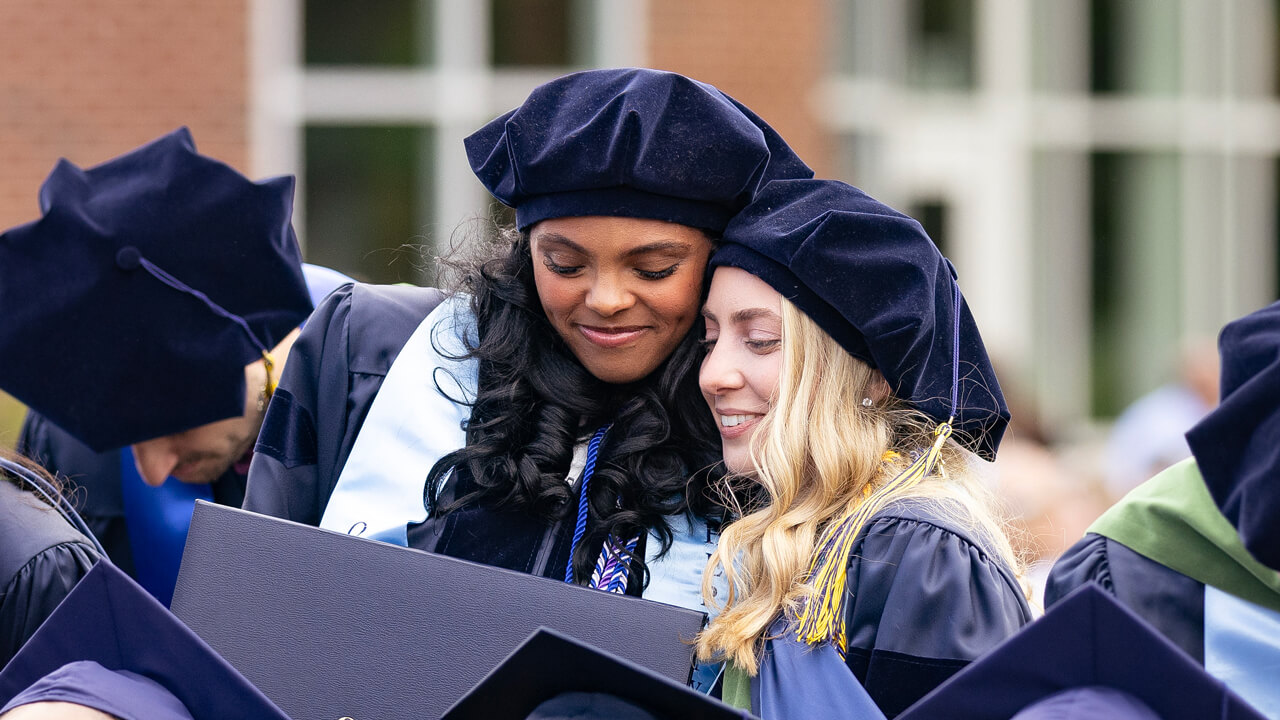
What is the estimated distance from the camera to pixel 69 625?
6.23 ft

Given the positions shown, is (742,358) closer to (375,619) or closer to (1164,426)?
(375,619)

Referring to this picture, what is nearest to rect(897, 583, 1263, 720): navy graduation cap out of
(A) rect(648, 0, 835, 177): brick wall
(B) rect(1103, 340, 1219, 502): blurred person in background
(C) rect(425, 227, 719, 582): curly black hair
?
(C) rect(425, 227, 719, 582): curly black hair

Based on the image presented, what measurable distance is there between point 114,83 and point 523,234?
5450 millimetres

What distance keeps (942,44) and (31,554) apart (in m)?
7.62

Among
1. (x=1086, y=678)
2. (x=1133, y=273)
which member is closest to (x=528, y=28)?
(x=1133, y=273)

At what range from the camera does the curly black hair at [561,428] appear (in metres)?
2.43

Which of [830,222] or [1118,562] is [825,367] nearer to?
[830,222]

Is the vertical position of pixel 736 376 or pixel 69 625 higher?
pixel 736 376

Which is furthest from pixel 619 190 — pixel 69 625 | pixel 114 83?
pixel 114 83

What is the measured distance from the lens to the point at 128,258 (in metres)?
2.84

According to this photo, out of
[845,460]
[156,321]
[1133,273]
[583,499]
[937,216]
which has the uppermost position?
[156,321]

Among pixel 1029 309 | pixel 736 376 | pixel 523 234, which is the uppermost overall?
pixel 523 234

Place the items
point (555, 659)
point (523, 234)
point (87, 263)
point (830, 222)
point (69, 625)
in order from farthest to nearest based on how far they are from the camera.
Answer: point (87, 263), point (523, 234), point (830, 222), point (69, 625), point (555, 659)

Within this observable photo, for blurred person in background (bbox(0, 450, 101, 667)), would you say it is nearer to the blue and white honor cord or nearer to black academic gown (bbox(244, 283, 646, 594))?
black academic gown (bbox(244, 283, 646, 594))
